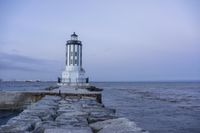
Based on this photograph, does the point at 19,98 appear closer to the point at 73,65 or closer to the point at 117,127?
the point at 117,127

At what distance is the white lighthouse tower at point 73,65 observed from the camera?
1478 inches

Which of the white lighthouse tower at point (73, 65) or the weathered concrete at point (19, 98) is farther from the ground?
the white lighthouse tower at point (73, 65)

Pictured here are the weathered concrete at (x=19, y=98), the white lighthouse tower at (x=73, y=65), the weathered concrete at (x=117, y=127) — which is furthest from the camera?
the white lighthouse tower at (x=73, y=65)

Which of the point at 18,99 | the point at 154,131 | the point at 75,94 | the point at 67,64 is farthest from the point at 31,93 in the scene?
the point at 67,64

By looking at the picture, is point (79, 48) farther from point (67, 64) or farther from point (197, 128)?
point (197, 128)

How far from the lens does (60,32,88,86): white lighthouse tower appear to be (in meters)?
37.5

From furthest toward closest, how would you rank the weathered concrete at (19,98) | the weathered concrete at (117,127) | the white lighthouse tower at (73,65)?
the white lighthouse tower at (73,65), the weathered concrete at (19,98), the weathered concrete at (117,127)

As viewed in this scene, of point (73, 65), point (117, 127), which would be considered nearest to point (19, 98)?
point (117, 127)

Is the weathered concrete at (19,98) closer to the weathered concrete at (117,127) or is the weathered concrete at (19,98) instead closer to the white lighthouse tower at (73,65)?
the weathered concrete at (117,127)

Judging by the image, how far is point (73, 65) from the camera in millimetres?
38219

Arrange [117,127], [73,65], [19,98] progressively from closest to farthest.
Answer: [117,127], [19,98], [73,65]

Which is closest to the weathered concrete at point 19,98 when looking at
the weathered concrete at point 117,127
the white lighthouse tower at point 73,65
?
the weathered concrete at point 117,127

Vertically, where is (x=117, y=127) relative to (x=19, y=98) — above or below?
below

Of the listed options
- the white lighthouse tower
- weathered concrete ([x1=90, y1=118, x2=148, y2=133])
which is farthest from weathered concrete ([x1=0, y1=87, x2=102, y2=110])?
the white lighthouse tower
